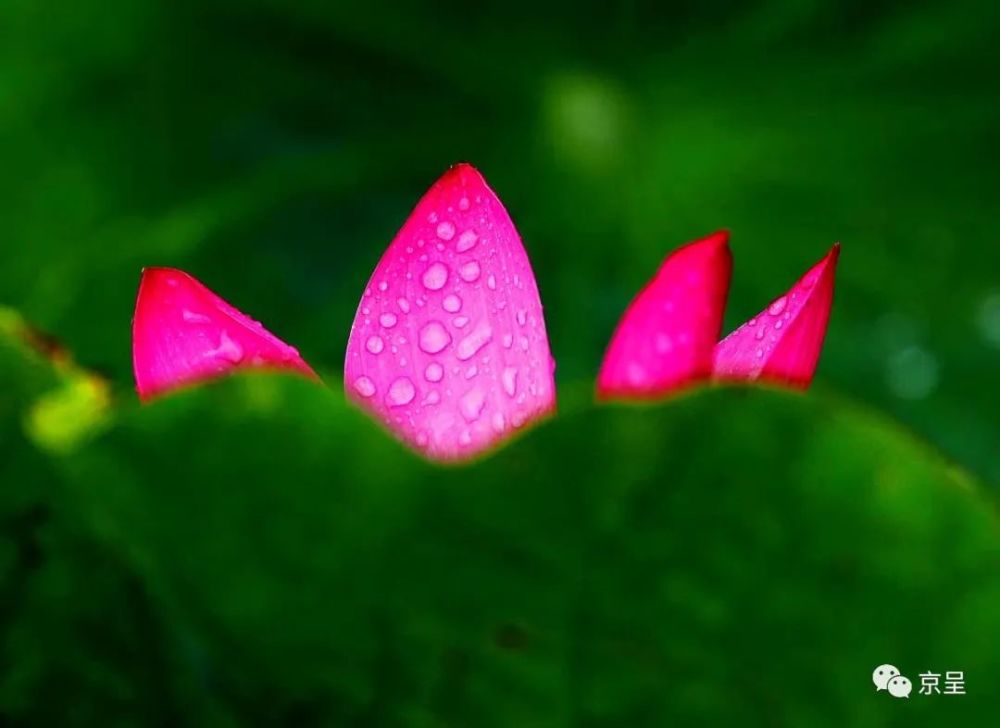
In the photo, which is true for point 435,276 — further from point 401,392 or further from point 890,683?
point 890,683

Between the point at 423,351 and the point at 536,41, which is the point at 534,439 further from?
the point at 536,41

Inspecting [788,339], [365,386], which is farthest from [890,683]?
[365,386]

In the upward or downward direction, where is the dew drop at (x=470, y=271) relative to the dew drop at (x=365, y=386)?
upward

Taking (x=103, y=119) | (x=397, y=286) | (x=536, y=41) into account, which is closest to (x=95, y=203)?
(x=103, y=119)

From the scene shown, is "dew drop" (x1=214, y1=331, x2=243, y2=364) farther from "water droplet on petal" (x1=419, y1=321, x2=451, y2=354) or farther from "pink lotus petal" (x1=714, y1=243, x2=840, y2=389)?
"pink lotus petal" (x1=714, y1=243, x2=840, y2=389)

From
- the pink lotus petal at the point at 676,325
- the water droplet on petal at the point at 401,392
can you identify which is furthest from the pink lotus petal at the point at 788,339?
the water droplet on petal at the point at 401,392

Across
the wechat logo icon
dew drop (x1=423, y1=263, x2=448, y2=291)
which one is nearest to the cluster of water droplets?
dew drop (x1=423, y1=263, x2=448, y2=291)

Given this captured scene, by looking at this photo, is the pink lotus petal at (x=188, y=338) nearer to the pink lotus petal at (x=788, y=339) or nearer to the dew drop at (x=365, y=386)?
the dew drop at (x=365, y=386)
